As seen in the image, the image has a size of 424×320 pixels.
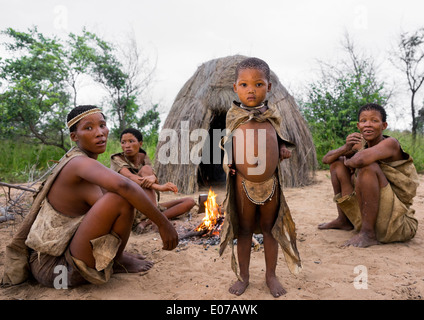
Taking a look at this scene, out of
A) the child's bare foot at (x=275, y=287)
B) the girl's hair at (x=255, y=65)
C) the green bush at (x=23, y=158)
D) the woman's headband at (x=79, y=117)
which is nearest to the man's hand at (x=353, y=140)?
the girl's hair at (x=255, y=65)

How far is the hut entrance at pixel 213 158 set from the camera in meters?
7.49

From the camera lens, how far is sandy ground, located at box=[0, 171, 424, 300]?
1.99 m

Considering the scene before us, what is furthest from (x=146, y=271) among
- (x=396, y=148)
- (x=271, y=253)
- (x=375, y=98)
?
(x=375, y=98)

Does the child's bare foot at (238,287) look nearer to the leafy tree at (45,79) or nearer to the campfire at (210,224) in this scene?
the campfire at (210,224)

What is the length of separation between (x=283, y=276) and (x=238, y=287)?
0.46 meters

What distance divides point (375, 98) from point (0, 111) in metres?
9.56

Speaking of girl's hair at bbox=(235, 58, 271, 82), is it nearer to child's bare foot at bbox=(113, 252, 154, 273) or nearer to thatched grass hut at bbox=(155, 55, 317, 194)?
child's bare foot at bbox=(113, 252, 154, 273)

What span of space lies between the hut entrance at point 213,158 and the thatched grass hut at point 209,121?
121 cm

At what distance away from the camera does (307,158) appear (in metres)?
6.39

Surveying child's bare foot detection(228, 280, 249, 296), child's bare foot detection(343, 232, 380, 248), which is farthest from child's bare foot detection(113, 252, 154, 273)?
child's bare foot detection(343, 232, 380, 248)

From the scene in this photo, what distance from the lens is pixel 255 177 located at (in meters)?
1.91

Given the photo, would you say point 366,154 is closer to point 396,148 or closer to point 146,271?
point 396,148

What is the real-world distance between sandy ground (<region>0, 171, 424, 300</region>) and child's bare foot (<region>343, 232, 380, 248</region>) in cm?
5

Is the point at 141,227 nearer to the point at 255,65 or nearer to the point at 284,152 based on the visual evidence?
the point at 284,152
